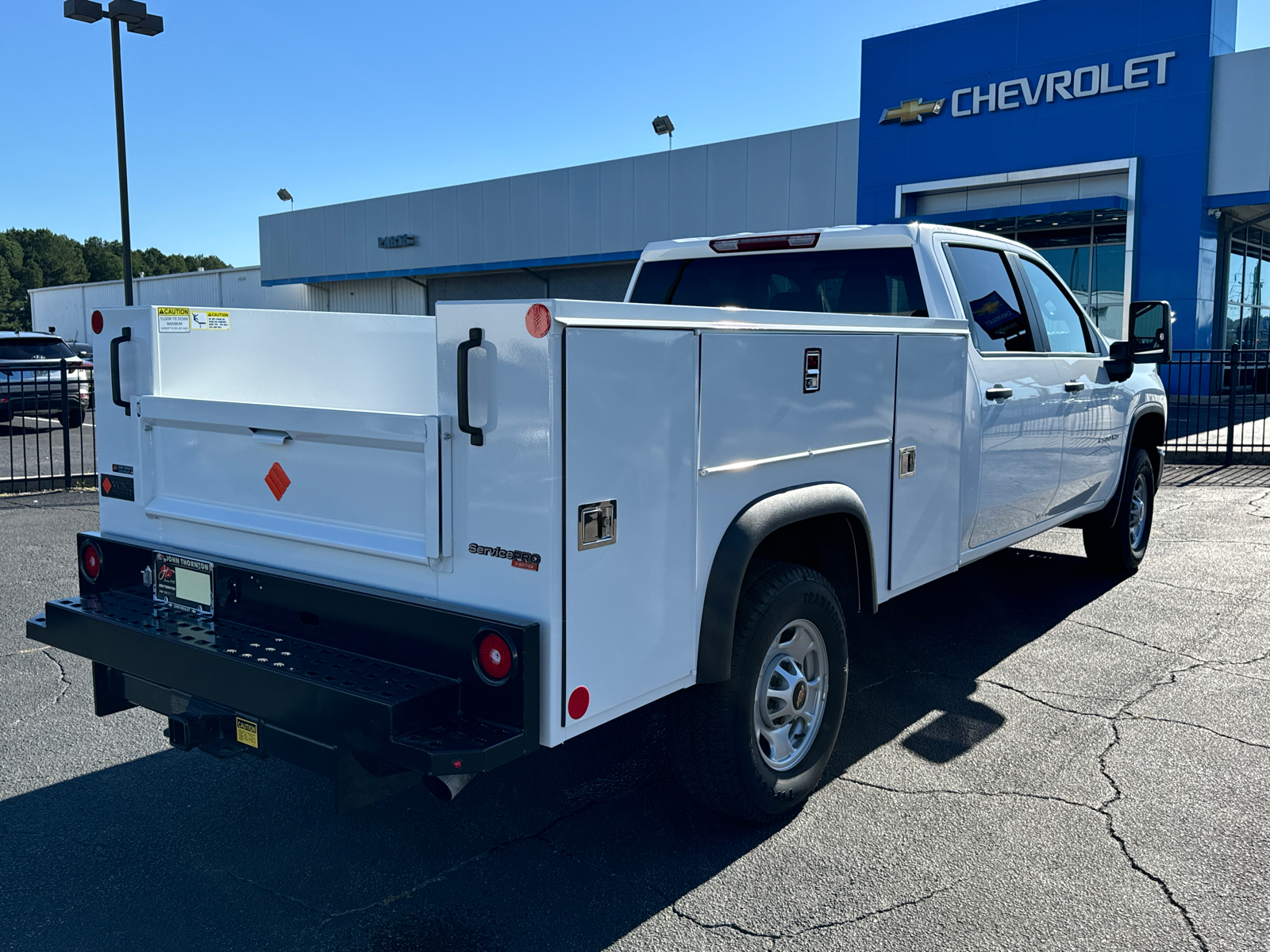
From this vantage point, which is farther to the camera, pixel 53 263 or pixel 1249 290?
pixel 53 263

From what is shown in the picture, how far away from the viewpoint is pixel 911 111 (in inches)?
967

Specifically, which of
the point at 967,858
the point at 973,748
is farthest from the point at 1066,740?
the point at 967,858

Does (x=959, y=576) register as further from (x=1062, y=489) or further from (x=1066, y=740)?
(x=1066, y=740)

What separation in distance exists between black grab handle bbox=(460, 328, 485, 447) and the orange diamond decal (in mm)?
869

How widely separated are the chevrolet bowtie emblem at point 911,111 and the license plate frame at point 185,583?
23.8 meters

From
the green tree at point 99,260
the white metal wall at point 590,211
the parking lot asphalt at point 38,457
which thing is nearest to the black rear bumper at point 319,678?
the parking lot asphalt at point 38,457

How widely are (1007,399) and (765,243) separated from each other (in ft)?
4.68

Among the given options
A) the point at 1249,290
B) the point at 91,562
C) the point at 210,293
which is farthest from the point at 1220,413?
the point at 210,293

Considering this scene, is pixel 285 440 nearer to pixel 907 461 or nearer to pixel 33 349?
pixel 907 461

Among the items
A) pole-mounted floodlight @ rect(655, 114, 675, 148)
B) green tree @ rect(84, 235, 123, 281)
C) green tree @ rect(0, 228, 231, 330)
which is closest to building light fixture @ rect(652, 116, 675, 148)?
pole-mounted floodlight @ rect(655, 114, 675, 148)

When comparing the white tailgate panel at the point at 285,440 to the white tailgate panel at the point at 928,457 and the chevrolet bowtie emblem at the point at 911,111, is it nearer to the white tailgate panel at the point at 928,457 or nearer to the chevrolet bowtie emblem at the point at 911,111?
the white tailgate panel at the point at 928,457

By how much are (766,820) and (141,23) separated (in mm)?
16287

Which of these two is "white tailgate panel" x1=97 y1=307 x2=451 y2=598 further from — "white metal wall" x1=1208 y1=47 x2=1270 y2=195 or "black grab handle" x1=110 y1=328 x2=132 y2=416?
"white metal wall" x1=1208 y1=47 x2=1270 y2=195

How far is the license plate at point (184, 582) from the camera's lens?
356cm
